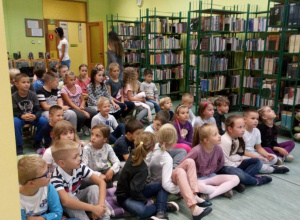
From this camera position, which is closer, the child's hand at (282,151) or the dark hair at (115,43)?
the child's hand at (282,151)

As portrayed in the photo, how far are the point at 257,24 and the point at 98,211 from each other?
5220mm

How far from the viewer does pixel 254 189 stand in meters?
2.72

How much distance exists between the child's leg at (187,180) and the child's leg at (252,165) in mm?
786

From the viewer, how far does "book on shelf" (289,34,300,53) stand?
412 cm

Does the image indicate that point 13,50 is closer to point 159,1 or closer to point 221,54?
point 159,1

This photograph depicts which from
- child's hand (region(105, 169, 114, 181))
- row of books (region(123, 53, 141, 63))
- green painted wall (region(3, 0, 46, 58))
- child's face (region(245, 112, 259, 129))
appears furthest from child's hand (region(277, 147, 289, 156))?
green painted wall (region(3, 0, 46, 58))

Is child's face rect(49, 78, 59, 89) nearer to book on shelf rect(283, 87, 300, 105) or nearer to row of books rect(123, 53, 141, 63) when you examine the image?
book on shelf rect(283, 87, 300, 105)

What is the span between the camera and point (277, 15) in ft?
14.4

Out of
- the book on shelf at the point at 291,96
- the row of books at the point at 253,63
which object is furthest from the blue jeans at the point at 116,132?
the row of books at the point at 253,63

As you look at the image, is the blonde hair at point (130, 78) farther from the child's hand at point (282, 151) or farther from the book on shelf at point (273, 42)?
the book on shelf at point (273, 42)

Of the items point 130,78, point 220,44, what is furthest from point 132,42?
point 130,78

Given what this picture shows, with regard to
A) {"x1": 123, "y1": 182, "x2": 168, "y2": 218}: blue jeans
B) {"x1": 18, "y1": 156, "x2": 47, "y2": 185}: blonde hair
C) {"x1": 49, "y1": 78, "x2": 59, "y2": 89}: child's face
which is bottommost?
{"x1": 123, "y1": 182, "x2": 168, "y2": 218}: blue jeans

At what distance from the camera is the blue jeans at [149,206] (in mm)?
2113

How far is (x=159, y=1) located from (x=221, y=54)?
2.80 metres
